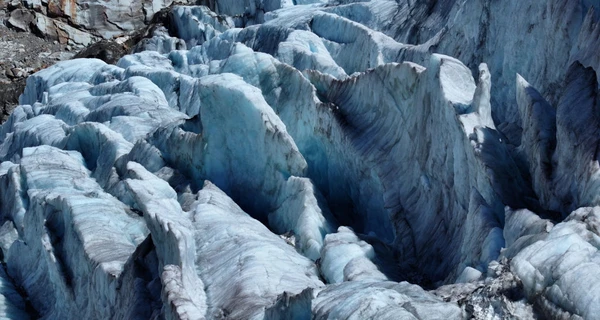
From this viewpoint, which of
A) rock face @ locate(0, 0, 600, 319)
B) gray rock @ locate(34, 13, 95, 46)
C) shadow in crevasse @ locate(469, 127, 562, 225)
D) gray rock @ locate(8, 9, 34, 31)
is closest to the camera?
rock face @ locate(0, 0, 600, 319)

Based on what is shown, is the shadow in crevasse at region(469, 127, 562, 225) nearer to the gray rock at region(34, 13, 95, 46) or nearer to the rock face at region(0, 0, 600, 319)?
the rock face at region(0, 0, 600, 319)

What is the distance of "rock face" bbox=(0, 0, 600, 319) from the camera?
8375 millimetres

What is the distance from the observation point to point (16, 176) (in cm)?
1731

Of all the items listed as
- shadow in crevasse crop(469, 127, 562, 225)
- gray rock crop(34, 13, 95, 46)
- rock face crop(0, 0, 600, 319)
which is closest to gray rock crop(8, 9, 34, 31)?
gray rock crop(34, 13, 95, 46)

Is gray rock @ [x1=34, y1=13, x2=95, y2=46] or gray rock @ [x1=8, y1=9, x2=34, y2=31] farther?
gray rock @ [x1=34, y1=13, x2=95, y2=46]

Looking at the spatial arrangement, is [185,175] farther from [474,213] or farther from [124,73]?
[124,73]

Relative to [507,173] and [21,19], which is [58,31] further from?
[507,173]

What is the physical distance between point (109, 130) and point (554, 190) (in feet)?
39.2

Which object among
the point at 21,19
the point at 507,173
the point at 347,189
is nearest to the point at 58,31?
the point at 21,19

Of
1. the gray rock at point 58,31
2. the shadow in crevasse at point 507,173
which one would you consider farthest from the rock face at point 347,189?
the gray rock at point 58,31

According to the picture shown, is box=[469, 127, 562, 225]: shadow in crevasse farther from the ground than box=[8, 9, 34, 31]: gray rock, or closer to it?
farther from the ground

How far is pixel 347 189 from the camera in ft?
47.2

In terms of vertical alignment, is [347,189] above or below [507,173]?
below

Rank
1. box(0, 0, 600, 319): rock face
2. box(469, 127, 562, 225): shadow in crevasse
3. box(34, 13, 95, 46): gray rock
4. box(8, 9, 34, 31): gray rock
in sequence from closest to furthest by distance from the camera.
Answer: box(0, 0, 600, 319): rock face → box(469, 127, 562, 225): shadow in crevasse → box(8, 9, 34, 31): gray rock → box(34, 13, 95, 46): gray rock
